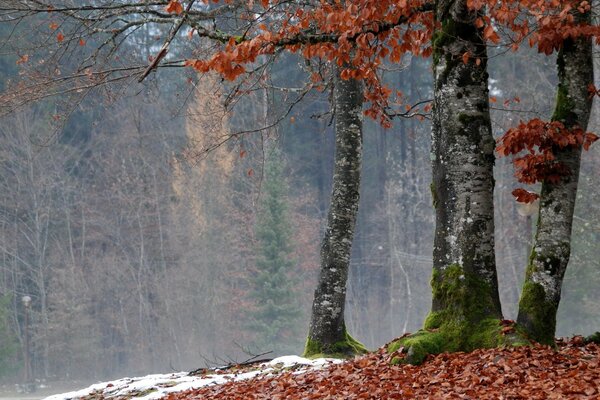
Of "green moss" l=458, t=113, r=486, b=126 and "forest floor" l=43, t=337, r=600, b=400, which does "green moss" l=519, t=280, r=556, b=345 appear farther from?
"green moss" l=458, t=113, r=486, b=126

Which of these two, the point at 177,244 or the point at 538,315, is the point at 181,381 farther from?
the point at 177,244

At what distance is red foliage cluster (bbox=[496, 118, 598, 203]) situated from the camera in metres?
8.72

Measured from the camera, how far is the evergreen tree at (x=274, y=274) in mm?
38812

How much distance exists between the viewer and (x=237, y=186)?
44.2m

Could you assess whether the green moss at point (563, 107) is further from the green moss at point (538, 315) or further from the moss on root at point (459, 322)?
the moss on root at point (459, 322)

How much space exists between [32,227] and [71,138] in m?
5.44

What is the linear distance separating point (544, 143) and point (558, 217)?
2.49ft

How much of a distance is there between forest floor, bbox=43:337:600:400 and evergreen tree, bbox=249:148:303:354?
93.4ft

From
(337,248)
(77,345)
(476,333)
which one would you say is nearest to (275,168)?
(77,345)

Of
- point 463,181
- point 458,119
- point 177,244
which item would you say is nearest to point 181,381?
point 463,181

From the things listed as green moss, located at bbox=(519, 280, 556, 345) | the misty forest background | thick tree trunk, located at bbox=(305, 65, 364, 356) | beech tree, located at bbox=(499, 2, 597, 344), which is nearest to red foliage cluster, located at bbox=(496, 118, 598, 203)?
beech tree, located at bbox=(499, 2, 597, 344)

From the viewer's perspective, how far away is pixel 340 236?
12258 mm

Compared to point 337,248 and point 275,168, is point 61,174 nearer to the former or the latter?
point 275,168

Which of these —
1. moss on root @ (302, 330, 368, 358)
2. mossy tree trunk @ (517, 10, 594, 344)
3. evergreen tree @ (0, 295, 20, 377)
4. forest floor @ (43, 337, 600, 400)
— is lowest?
evergreen tree @ (0, 295, 20, 377)
